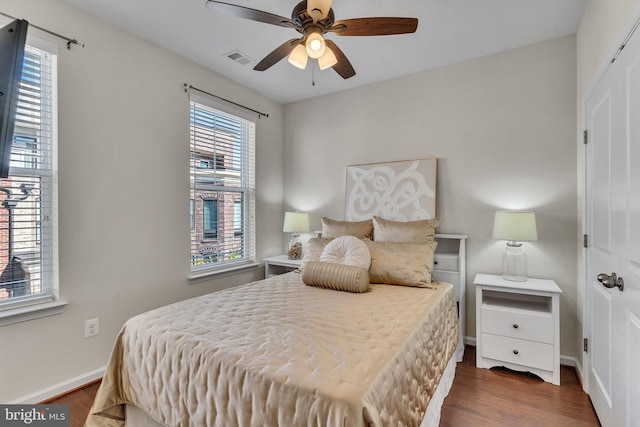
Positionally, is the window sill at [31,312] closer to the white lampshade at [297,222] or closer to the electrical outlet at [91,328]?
the electrical outlet at [91,328]

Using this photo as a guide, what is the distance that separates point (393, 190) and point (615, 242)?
184cm

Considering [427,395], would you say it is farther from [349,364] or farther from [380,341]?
[349,364]

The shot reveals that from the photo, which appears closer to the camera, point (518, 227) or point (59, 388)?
point (59, 388)

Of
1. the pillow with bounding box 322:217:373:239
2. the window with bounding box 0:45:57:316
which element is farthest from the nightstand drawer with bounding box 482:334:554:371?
the window with bounding box 0:45:57:316

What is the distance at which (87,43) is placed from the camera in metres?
2.23

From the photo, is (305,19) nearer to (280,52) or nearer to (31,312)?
(280,52)

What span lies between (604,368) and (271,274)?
2912 mm

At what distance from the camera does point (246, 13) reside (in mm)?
1688

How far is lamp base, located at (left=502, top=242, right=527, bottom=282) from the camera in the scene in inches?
102

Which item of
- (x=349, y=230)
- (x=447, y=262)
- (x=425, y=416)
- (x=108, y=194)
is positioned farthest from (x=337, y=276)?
(x=108, y=194)

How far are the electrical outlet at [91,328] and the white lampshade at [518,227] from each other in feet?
10.2

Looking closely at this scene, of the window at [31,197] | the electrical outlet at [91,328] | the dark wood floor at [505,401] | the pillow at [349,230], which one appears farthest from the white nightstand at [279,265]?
the window at [31,197]

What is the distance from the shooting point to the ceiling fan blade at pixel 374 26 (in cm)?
169

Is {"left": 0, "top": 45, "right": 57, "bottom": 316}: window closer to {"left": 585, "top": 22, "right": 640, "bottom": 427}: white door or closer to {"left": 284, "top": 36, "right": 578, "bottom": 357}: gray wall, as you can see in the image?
{"left": 284, "top": 36, "right": 578, "bottom": 357}: gray wall
